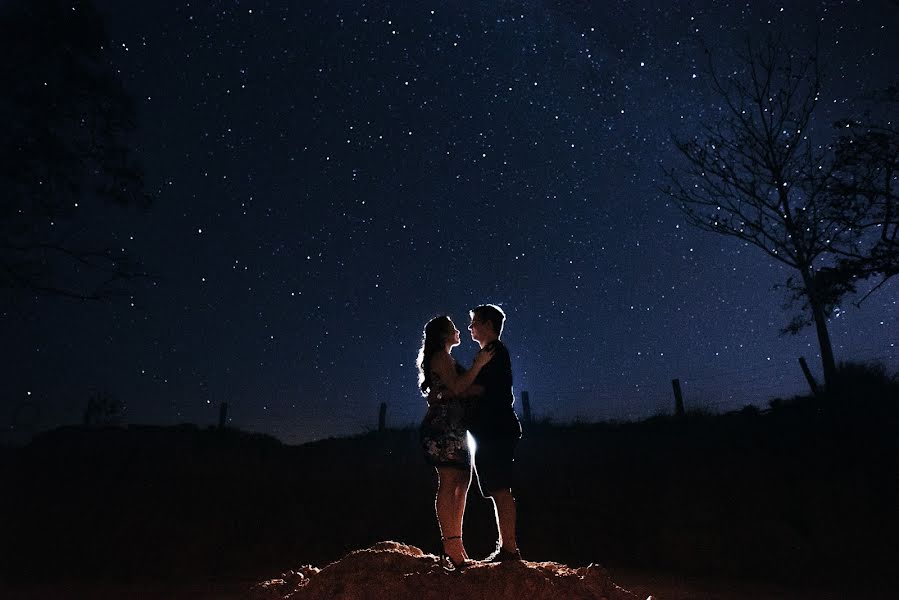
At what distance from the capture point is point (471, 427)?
484 centimetres

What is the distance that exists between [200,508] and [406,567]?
8642mm

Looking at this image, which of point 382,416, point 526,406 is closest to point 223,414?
point 382,416

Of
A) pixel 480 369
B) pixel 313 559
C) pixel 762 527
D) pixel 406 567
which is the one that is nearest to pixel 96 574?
pixel 313 559

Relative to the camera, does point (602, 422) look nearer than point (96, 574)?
No

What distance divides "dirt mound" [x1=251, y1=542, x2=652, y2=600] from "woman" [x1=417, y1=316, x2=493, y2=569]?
31 centimetres

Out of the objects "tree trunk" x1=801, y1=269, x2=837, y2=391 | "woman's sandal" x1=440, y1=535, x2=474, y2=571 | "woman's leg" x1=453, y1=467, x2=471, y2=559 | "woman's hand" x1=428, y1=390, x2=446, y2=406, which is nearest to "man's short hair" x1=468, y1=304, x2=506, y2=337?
"woman's hand" x1=428, y1=390, x2=446, y2=406

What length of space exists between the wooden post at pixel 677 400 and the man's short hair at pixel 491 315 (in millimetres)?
13823

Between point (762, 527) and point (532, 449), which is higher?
point (532, 449)

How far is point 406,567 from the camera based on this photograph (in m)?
4.79

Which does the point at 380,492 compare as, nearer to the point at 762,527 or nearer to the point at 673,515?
the point at 673,515

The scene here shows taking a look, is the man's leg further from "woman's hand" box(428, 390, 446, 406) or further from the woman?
"woman's hand" box(428, 390, 446, 406)

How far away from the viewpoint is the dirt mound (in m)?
→ 4.21

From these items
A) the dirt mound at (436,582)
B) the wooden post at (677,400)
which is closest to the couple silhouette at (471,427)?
the dirt mound at (436,582)

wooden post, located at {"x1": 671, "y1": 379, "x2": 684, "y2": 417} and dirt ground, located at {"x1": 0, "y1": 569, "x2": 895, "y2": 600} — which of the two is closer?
dirt ground, located at {"x1": 0, "y1": 569, "x2": 895, "y2": 600}
